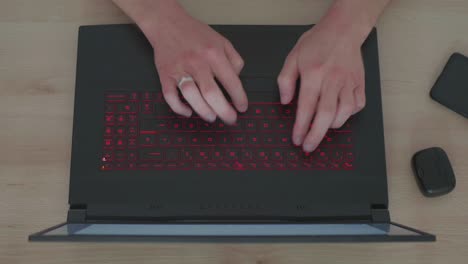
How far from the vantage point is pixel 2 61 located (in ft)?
2.45

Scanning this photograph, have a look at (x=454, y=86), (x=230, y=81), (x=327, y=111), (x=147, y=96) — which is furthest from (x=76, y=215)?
(x=454, y=86)

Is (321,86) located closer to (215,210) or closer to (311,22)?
(311,22)

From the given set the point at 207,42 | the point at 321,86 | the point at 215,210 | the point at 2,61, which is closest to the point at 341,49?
the point at 321,86

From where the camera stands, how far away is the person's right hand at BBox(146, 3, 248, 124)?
668 millimetres

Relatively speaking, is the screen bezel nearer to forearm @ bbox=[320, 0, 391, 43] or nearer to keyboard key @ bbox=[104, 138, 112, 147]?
keyboard key @ bbox=[104, 138, 112, 147]

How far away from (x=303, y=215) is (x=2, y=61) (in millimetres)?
606

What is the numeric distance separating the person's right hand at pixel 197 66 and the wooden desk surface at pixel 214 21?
0.25ft

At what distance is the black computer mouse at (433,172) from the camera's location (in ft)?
2.24

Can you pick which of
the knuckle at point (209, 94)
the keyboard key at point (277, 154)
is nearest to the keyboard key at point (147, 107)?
the knuckle at point (209, 94)

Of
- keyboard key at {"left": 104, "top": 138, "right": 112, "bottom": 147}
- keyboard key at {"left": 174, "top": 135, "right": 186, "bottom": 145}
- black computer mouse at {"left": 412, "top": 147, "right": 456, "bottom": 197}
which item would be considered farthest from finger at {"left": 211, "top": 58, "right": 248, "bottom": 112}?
black computer mouse at {"left": 412, "top": 147, "right": 456, "bottom": 197}

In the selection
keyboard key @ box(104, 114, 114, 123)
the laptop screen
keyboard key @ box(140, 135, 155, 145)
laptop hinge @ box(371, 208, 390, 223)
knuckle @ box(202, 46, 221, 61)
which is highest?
knuckle @ box(202, 46, 221, 61)

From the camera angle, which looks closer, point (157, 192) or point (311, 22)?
point (157, 192)

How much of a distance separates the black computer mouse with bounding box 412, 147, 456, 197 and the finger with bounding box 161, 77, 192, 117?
1.32 feet

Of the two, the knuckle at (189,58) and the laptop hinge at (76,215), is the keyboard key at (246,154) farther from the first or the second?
the laptop hinge at (76,215)
